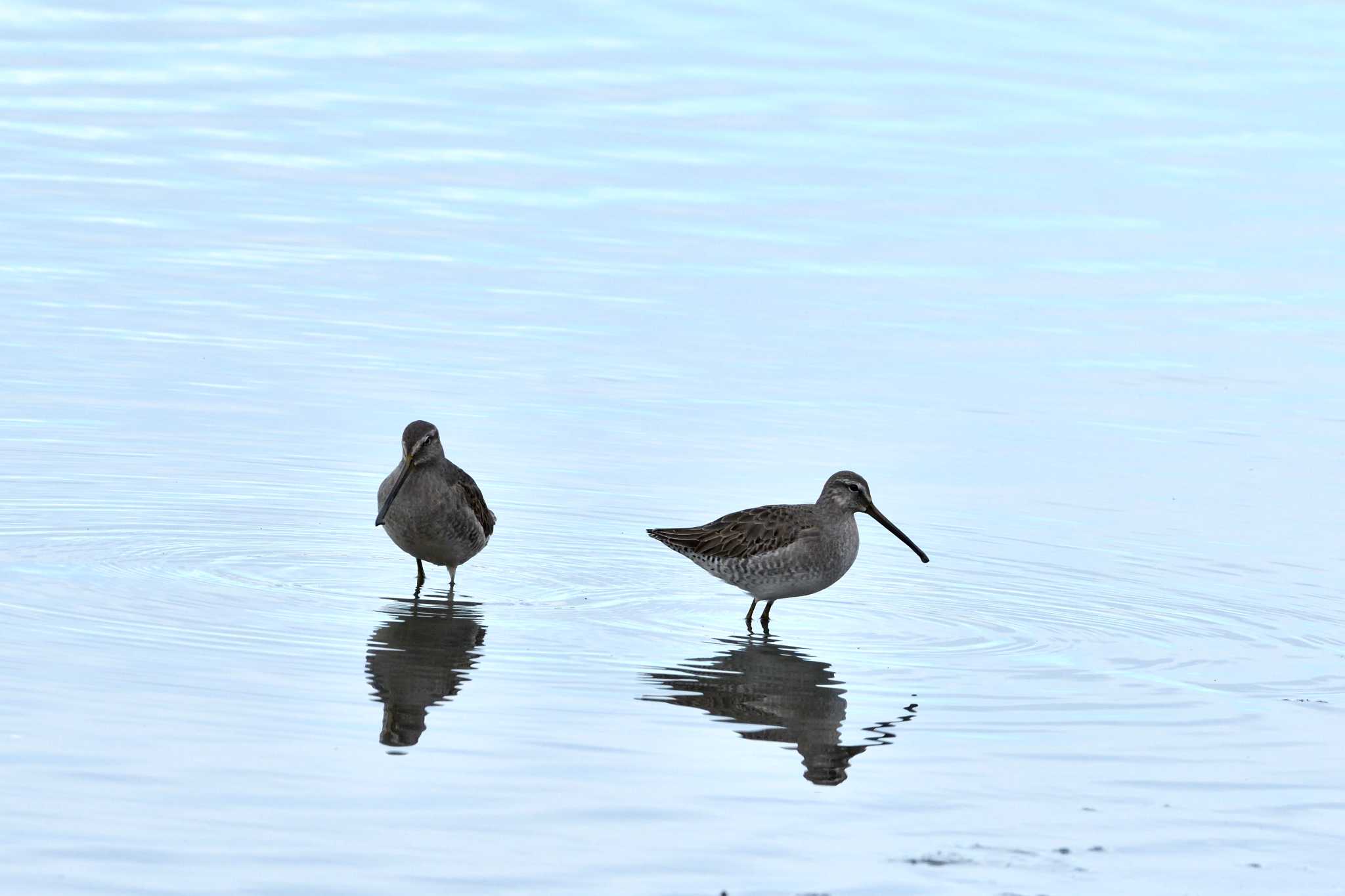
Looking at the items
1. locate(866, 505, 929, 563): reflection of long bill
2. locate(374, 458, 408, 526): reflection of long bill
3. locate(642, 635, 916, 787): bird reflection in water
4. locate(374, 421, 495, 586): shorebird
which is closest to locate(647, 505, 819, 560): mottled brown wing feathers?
locate(866, 505, 929, 563): reflection of long bill

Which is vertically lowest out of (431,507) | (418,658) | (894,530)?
(418,658)

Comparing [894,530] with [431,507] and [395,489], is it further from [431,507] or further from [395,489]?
[395,489]

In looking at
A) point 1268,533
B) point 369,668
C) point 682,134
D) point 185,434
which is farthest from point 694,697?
point 682,134

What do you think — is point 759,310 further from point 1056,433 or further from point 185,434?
point 185,434

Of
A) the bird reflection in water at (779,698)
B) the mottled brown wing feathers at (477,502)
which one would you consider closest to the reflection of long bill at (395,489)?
the mottled brown wing feathers at (477,502)

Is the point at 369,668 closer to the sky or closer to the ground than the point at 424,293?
closer to the ground

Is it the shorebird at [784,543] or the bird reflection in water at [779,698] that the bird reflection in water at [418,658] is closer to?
the bird reflection in water at [779,698]

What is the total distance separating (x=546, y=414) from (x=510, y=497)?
2.05 meters

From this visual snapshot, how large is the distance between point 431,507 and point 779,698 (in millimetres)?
2946

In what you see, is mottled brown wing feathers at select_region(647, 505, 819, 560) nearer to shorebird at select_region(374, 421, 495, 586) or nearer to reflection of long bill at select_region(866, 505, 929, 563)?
reflection of long bill at select_region(866, 505, 929, 563)

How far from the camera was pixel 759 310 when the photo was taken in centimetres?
1969

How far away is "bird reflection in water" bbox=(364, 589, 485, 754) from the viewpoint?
9.47 meters

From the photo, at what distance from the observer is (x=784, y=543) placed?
1227cm

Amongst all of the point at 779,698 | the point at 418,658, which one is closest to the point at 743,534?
the point at 779,698
